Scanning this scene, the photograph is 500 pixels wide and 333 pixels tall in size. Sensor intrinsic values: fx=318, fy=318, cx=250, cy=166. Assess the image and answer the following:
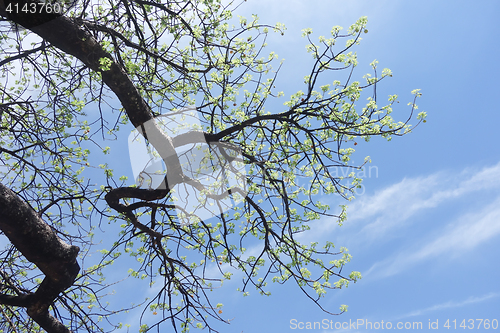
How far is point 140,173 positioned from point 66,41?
2145 mm

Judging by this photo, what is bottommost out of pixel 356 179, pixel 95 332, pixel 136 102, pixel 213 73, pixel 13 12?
pixel 95 332

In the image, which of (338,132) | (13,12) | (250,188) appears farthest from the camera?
(250,188)

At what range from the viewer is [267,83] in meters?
5.20

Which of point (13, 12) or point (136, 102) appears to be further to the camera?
point (136, 102)

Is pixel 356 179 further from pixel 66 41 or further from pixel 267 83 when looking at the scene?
pixel 66 41

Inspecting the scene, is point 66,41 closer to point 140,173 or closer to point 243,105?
point 140,173

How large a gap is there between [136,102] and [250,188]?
7.06 feet

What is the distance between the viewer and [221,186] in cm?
536

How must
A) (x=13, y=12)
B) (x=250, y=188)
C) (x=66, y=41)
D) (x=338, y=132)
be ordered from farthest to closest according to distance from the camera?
1. (x=250, y=188)
2. (x=338, y=132)
3. (x=66, y=41)
4. (x=13, y=12)

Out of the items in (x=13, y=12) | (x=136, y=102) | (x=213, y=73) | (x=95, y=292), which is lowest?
(x=95, y=292)

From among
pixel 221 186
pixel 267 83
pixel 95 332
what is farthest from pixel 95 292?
pixel 267 83

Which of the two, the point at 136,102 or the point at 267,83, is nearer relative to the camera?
the point at 136,102

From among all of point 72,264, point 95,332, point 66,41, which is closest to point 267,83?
point 66,41

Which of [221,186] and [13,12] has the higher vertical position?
[13,12]
